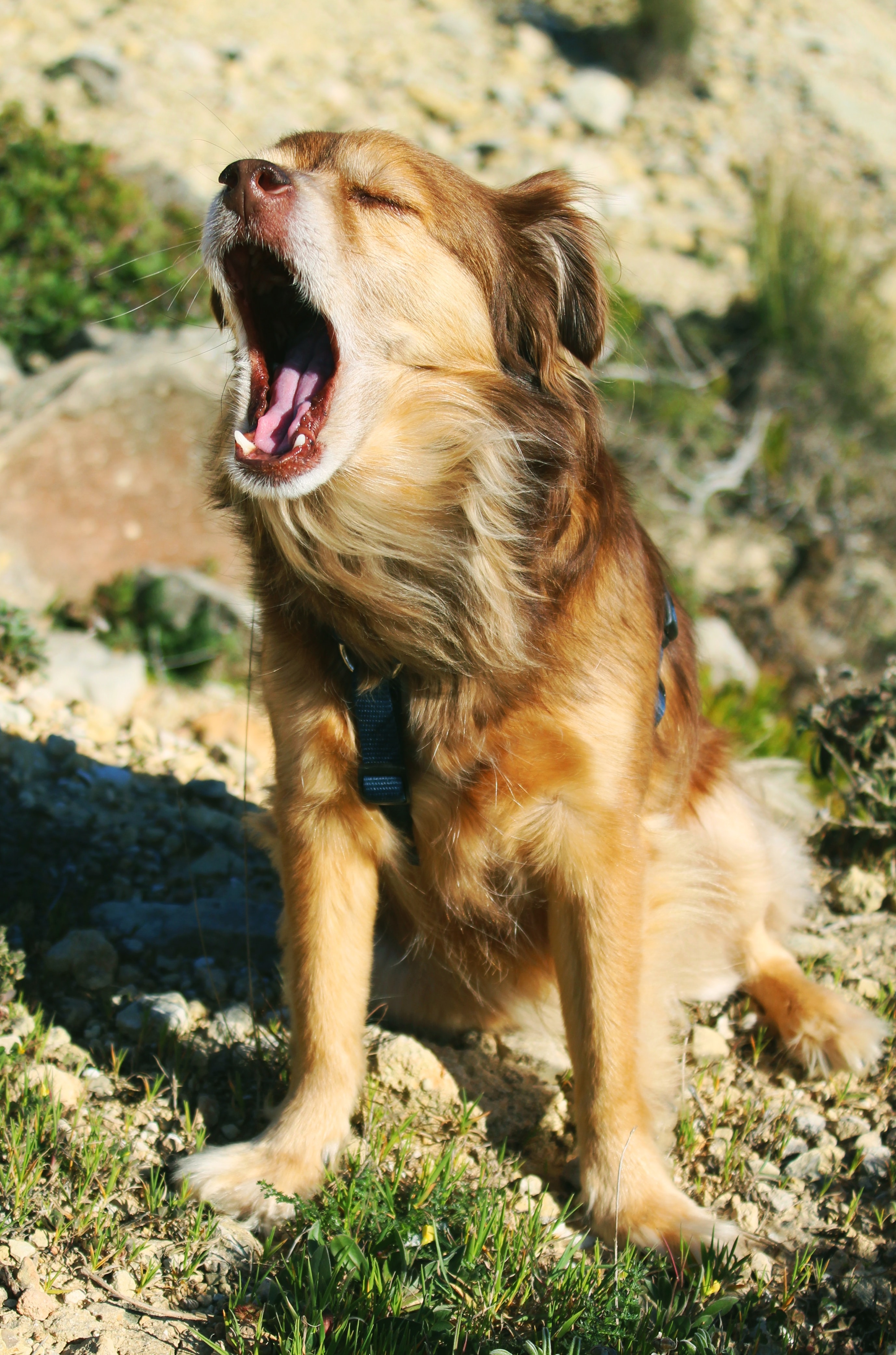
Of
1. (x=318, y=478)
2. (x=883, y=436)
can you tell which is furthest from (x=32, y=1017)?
(x=883, y=436)

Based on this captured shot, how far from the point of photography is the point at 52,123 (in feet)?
26.7

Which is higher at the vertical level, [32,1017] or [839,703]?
[839,703]

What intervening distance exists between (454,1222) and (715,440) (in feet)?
24.9

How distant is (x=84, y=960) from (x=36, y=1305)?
1094 millimetres

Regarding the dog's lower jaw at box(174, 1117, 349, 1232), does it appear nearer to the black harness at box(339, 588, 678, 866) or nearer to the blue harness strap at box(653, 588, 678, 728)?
the black harness at box(339, 588, 678, 866)

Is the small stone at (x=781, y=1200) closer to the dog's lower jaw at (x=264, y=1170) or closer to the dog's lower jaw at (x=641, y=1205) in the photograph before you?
the dog's lower jaw at (x=641, y=1205)

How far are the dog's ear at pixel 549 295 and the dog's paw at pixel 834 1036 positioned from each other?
1.89 m

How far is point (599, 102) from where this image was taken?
12.9 m

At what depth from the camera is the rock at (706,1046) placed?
2.97 m

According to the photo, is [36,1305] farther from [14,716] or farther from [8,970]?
[14,716]

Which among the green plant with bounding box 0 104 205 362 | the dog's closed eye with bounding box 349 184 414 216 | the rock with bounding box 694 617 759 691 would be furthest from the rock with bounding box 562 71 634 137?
the dog's closed eye with bounding box 349 184 414 216

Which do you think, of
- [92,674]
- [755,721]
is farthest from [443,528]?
[755,721]

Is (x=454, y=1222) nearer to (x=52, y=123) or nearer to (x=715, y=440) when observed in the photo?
(x=715, y=440)

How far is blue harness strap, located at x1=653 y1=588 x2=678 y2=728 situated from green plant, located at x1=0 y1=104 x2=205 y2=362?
14.6 ft
